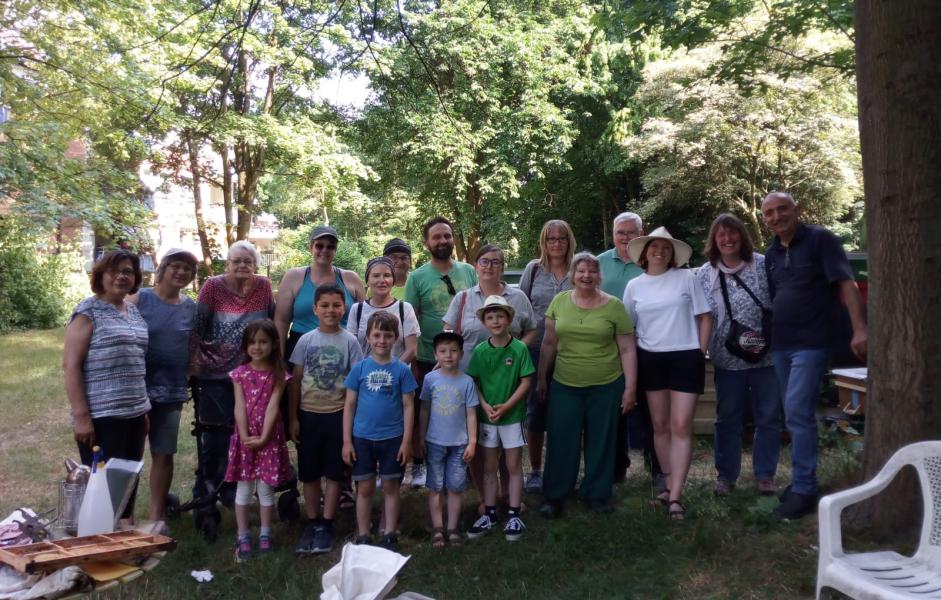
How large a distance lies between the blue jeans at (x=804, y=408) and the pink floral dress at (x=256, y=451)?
3.06 metres

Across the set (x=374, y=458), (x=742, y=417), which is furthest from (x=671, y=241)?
(x=374, y=458)

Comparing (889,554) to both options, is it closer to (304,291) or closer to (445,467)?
(445,467)

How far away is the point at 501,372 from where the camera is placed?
4.42 m

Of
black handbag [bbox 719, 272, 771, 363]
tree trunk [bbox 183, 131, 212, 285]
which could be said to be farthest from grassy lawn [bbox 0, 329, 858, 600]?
tree trunk [bbox 183, 131, 212, 285]

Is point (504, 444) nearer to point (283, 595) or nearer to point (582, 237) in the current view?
point (283, 595)

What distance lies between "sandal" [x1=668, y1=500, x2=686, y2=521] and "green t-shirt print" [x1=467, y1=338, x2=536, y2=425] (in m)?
1.07

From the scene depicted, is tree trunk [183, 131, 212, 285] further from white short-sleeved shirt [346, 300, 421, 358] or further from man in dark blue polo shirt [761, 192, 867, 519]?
man in dark blue polo shirt [761, 192, 867, 519]

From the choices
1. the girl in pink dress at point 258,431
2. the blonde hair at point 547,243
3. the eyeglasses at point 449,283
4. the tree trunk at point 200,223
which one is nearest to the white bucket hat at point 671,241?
the blonde hair at point 547,243

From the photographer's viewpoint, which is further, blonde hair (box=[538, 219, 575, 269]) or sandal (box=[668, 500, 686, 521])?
blonde hair (box=[538, 219, 575, 269])

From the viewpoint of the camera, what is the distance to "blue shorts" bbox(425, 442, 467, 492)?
4270 millimetres

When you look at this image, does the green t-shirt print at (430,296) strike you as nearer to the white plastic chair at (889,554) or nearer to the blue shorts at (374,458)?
the blue shorts at (374,458)

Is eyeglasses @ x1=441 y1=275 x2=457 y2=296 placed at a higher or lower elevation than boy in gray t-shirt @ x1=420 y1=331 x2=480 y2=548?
higher

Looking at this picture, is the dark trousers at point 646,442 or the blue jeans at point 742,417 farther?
the dark trousers at point 646,442

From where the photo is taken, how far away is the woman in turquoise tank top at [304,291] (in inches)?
183
